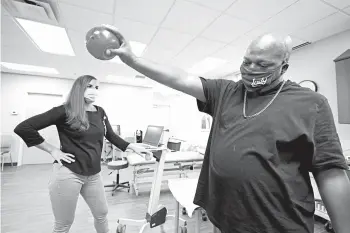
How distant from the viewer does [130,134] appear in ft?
22.5

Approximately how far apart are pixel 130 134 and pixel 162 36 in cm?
468

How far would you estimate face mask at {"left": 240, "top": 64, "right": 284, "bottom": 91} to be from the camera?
0.72 m

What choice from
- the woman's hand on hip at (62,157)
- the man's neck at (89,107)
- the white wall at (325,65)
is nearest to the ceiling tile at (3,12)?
the man's neck at (89,107)

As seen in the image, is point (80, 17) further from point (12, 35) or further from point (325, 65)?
point (325, 65)

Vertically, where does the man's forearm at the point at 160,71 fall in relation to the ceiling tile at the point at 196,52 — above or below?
below

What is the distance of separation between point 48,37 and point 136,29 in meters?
1.67

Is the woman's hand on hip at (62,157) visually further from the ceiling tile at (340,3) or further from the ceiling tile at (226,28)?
the ceiling tile at (340,3)

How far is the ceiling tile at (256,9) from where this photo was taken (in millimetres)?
2039

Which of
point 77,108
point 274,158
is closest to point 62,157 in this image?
point 77,108

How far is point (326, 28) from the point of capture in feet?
8.48

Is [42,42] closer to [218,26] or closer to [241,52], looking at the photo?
[218,26]

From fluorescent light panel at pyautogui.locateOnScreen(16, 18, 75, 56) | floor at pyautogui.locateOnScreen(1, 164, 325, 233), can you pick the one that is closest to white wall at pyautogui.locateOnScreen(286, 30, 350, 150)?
floor at pyautogui.locateOnScreen(1, 164, 325, 233)

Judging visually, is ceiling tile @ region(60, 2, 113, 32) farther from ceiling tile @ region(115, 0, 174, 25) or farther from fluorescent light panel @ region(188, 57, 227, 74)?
fluorescent light panel @ region(188, 57, 227, 74)

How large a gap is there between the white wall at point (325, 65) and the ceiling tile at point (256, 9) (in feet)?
4.56
